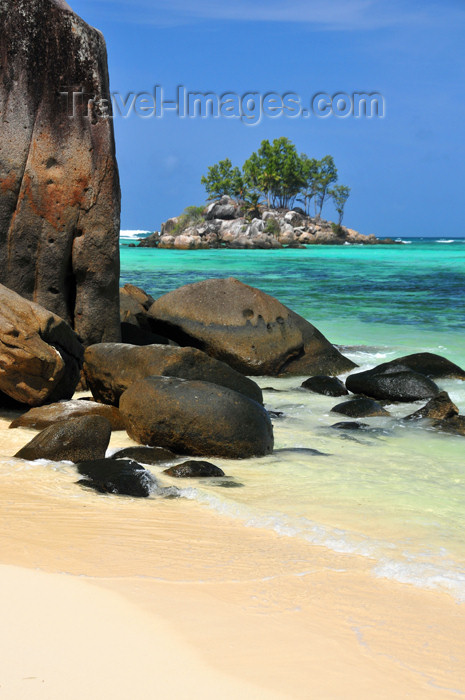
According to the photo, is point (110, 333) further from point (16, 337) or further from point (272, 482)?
point (272, 482)

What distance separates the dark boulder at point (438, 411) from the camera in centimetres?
739

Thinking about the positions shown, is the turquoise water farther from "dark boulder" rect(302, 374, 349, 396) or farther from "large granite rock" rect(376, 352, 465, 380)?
"large granite rock" rect(376, 352, 465, 380)

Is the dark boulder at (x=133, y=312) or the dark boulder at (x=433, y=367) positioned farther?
the dark boulder at (x=133, y=312)

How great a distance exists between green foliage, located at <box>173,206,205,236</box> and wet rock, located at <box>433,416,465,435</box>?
7541cm

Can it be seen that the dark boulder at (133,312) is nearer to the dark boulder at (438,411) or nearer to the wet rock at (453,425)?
the dark boulder at (438,411)

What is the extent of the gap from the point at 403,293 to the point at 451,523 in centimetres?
2162

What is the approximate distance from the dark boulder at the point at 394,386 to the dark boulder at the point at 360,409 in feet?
2.49

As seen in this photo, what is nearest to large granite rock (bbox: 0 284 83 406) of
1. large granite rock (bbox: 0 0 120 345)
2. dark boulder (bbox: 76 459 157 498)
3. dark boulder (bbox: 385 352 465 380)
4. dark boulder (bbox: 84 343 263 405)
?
dark boulder (bbox: 84 343 263 405)

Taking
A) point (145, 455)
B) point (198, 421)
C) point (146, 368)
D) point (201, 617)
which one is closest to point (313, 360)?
point (146, 368)

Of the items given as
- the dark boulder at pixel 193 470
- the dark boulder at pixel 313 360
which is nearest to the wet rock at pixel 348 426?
the dark boulder at pixel 193 470

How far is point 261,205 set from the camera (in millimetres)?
84188

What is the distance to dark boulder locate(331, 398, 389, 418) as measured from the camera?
302 inches

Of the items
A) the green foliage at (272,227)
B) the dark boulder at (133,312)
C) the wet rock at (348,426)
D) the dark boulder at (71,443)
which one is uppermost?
the green foliage at (272,227)

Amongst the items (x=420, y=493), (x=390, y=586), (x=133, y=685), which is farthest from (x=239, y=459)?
(x=133, y=685)
